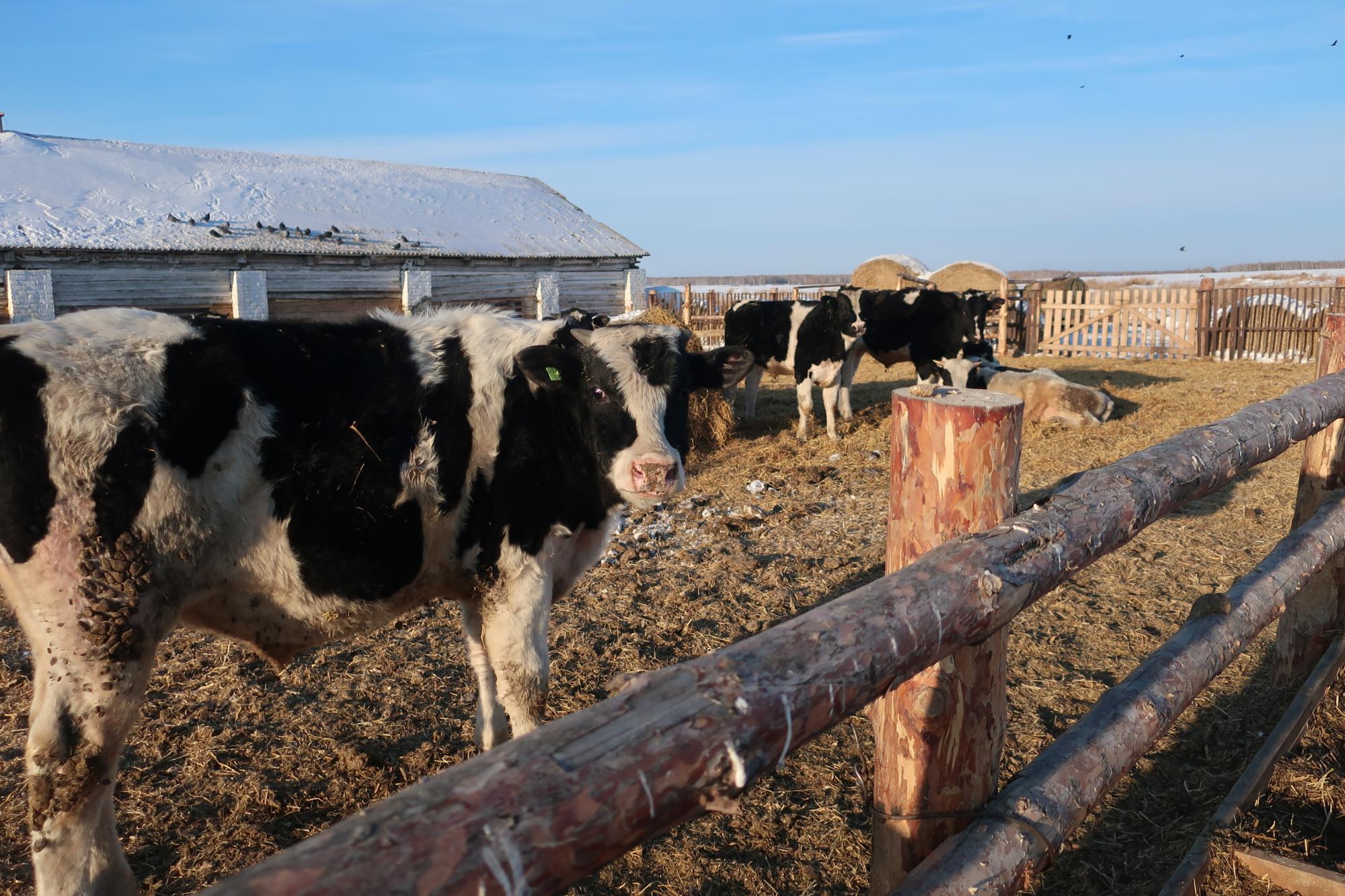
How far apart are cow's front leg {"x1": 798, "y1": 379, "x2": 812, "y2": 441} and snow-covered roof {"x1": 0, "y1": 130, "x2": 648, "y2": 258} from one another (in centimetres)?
1155

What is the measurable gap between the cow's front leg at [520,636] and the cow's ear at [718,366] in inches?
48.0

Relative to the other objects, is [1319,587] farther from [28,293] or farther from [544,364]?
[28,293]

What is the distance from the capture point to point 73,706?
2572 mm

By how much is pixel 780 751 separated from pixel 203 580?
228cm

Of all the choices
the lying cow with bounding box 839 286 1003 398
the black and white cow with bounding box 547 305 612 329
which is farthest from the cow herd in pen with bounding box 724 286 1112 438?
the black and white cow with bounding box 547 305 612 329

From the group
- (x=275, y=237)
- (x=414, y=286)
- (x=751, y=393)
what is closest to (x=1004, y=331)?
(x=751, y=393)

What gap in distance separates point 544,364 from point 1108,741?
2276mm

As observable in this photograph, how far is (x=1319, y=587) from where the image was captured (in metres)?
4.11

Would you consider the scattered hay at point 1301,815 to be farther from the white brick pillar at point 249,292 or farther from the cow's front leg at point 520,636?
the white brick pillar at point 249,292

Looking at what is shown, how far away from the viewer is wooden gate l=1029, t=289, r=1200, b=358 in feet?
63.7

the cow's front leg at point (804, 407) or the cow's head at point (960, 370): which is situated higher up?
the cow's head at point (960, 370)

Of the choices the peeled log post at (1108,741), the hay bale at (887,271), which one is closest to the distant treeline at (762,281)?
the hay bale at (887,271)

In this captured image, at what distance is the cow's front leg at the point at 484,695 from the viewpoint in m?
3.85

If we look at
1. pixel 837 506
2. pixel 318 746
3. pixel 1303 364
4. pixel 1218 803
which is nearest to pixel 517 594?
pixel 318 746
